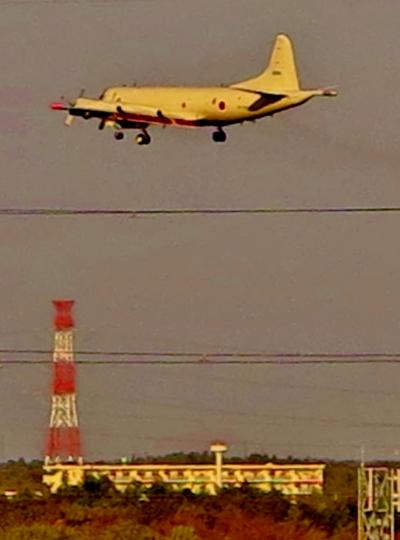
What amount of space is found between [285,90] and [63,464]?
8948 centimetres

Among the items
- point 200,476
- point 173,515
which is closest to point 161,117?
point 173,515

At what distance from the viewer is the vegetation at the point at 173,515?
451 ft

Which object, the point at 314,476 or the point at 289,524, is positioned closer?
the point at 289,524

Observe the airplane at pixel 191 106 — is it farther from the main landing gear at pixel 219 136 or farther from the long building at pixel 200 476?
the long building at pixel 200 476

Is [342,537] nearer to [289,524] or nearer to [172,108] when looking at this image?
[289,524]

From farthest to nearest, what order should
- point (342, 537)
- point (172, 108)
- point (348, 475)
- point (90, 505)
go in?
point (348, 475)
point (90, 505)
point (342, 537)
point (172, 108)

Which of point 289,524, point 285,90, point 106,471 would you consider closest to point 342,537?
point 289,524

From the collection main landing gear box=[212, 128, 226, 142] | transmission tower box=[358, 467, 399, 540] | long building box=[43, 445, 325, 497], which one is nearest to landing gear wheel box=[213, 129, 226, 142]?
main landing gear box=[212, 128, 226, 142]

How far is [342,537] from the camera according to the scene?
141375 millimetres

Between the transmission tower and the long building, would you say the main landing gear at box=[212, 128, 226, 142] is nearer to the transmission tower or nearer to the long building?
the transmission tower

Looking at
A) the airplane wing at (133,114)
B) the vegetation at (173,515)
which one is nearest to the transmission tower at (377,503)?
the vegetation at (173,515)

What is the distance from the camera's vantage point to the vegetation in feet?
451

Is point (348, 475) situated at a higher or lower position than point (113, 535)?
higher

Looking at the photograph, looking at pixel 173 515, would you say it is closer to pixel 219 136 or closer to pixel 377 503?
pixel 377 503
